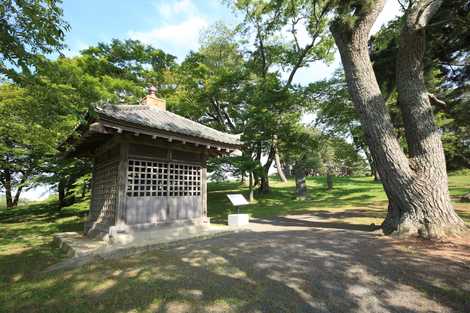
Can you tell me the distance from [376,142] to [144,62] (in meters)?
16.5

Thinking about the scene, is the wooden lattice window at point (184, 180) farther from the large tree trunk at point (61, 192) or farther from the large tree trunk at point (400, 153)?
the large tree trunk at point (61, 192)

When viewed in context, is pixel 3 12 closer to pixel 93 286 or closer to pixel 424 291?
pixel 93 286

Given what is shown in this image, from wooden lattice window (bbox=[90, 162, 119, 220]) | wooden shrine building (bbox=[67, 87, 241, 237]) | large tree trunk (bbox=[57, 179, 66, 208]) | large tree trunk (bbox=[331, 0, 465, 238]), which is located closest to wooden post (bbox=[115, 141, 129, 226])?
wooden shrine building (bbox=[67, 87, 241, 237])

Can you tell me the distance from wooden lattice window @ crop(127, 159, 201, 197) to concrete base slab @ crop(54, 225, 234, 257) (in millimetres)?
1102

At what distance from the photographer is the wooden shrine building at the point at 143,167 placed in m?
6.32

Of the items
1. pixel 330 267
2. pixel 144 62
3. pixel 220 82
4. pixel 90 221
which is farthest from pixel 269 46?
pixel 330 267

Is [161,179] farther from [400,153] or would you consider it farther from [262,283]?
[400,153]

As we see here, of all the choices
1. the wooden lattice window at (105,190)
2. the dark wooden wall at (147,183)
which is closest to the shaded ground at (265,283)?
the dark wooden wall at (147,183)

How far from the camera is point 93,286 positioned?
3.51m

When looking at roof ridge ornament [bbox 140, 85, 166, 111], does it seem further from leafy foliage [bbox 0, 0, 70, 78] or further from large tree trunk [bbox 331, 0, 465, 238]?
large tree trunk [bbox 331, 0, 465, 238]

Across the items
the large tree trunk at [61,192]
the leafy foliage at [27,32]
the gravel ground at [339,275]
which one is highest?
the leafy foliage at [27,32]

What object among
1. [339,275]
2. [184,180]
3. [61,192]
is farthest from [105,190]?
[61,192]

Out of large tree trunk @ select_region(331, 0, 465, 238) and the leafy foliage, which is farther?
large tree trunk @ select_region(331, 0, 465, 238)

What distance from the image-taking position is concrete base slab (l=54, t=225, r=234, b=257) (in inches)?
211
